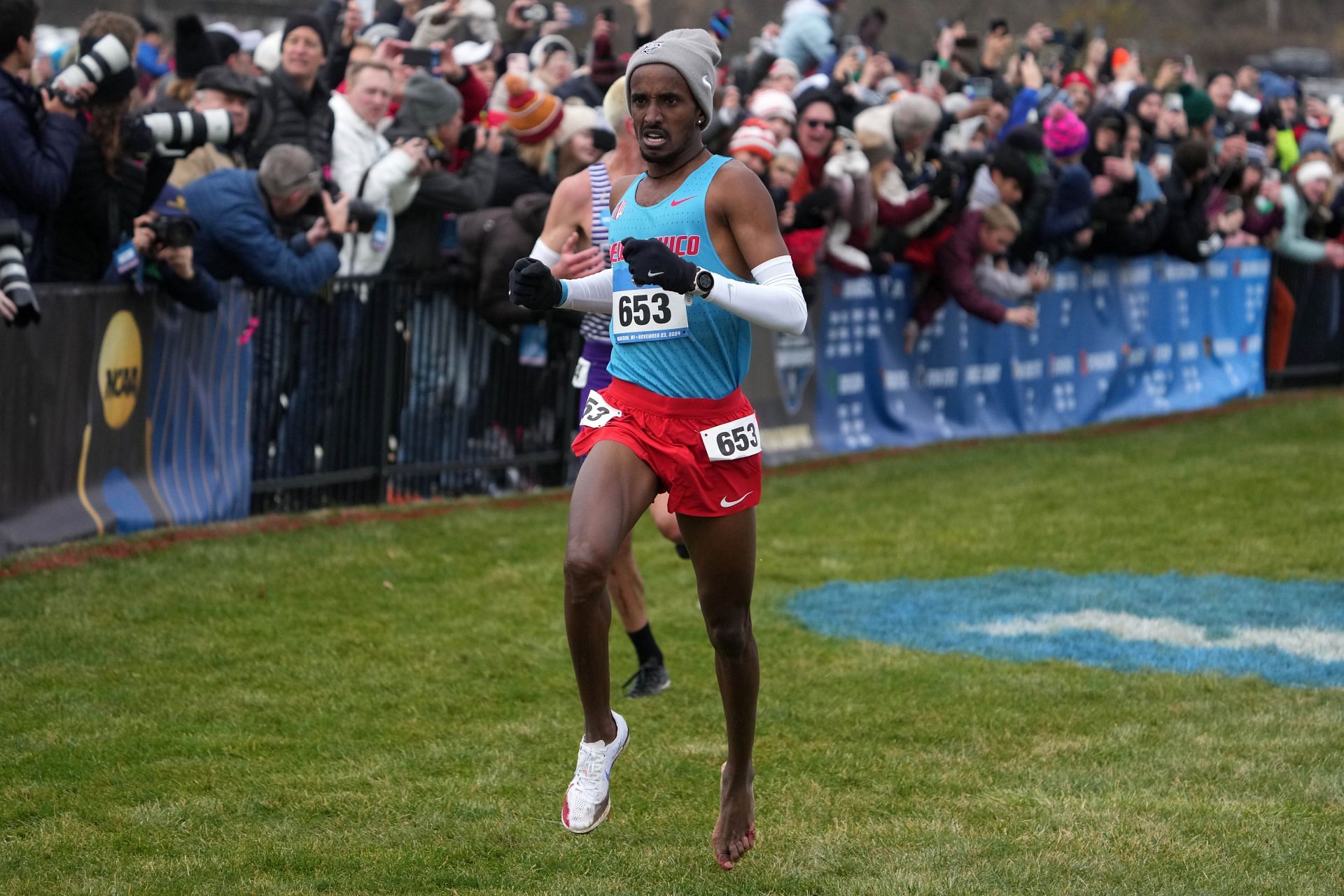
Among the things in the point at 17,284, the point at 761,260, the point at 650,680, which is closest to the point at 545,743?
the point at 650,680

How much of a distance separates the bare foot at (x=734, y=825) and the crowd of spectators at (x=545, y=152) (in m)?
2.45

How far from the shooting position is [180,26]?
34.7 feet

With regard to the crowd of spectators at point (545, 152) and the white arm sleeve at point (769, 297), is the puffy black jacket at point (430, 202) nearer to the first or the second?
Result: the crowd of spectators at point (545, 152)

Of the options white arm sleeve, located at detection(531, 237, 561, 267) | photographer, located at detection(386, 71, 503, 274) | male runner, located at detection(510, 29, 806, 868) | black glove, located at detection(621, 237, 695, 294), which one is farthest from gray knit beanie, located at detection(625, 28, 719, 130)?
photographer, located at detection(386, 71, 503, 274)

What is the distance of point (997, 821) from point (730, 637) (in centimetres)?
114

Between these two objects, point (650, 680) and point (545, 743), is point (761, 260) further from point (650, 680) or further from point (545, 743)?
point (650, 680)

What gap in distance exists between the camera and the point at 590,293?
5508 mm

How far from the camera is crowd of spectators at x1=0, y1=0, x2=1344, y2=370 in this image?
357 inches

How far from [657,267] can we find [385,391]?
6.71 m

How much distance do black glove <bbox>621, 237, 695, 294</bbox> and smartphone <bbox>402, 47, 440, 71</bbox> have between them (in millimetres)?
6933

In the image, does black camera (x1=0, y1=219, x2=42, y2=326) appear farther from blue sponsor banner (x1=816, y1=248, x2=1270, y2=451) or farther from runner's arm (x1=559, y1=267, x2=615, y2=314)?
blue sponsor banner (x1=816, y1=248, x2=1270, y2=451)

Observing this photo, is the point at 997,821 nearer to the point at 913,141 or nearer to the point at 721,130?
the point at 721,130

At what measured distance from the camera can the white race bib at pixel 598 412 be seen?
5199 millimetres

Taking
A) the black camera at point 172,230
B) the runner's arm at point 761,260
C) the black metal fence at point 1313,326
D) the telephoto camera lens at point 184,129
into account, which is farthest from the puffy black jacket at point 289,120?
the black metal fence at point 1313,326
